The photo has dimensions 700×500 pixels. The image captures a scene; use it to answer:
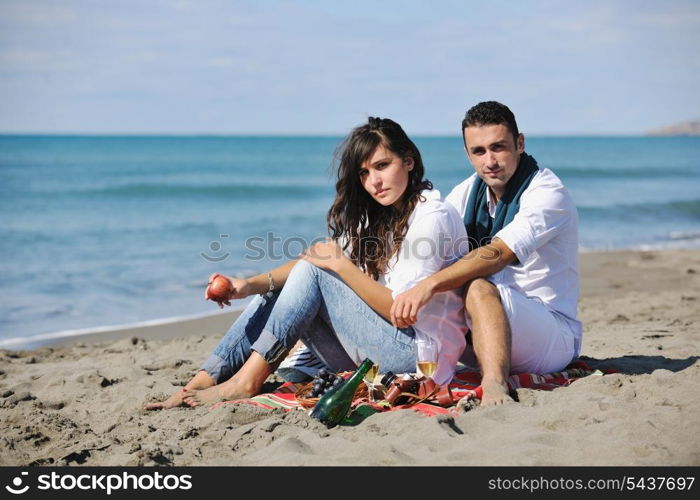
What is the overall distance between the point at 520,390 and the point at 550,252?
812 millimetres

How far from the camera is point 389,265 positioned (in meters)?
4.15

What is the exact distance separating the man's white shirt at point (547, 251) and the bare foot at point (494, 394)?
1.86ft

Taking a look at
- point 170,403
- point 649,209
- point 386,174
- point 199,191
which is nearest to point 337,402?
point 170,403

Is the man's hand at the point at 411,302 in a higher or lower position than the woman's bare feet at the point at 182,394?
higher

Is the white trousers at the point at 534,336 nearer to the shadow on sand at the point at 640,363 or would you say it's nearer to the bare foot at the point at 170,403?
the shadow on sand at the point at 640,363

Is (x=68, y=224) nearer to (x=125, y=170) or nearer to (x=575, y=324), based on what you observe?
(x=575, y=324)

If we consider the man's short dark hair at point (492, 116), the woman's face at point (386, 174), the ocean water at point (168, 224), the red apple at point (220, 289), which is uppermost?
the man's short dark hair at point (492, 116)

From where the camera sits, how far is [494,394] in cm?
371

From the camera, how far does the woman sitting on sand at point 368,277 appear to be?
4000 millimetres

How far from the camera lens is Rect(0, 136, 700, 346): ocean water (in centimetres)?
923

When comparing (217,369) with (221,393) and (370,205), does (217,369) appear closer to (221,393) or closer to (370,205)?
(221,393)

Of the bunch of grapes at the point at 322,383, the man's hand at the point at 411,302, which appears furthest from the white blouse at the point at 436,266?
the bunch of grapes at the point at 322,383

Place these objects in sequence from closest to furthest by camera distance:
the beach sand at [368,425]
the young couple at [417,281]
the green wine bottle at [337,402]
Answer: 1. the beach sand at [368,425]
2. the green wine bottle at [337,402]
3. the young couple at [417,281]
